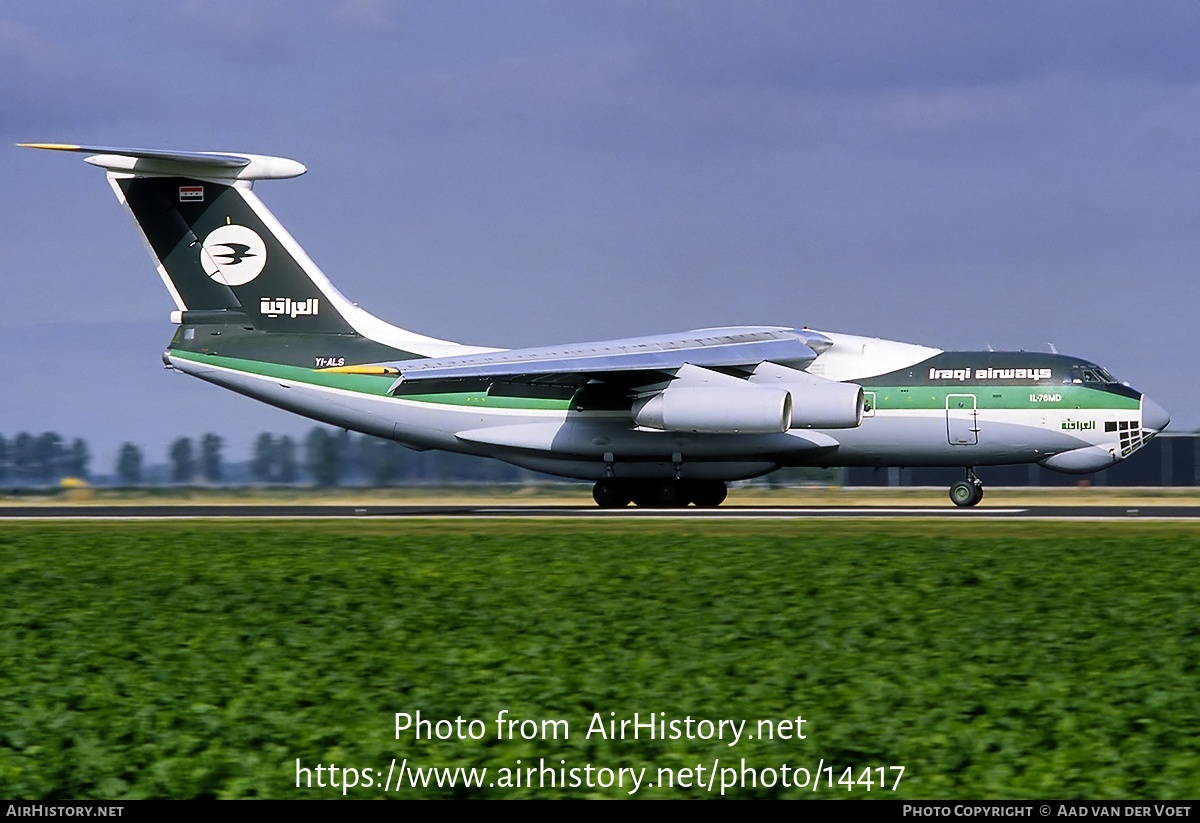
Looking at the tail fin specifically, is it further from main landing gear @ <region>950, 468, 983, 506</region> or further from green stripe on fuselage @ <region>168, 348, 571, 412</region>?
main landing gear @ <region>950, 468, 983, 506</region>

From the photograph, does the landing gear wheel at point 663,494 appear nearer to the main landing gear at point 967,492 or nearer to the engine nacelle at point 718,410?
the engine nacelle at point 718,410

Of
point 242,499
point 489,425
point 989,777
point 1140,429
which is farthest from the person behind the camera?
point 242,499

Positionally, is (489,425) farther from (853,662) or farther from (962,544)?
(853,662)

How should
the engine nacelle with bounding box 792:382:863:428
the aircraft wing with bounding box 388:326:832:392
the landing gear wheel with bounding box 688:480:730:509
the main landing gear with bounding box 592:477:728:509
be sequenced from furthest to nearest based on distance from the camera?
the landing gear wheel with bounding box 688:480:730:509 < the main landing gear with bounding box 592:477:728:509 < the aircraft wing with bounding box 388:326:832:392 < the engine nacelle with bounding box 792:382:863:428

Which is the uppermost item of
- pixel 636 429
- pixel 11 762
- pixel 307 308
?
pixel 307 308

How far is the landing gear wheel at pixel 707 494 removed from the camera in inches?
1282

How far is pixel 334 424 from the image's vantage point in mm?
33406

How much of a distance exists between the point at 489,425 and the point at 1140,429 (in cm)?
1404

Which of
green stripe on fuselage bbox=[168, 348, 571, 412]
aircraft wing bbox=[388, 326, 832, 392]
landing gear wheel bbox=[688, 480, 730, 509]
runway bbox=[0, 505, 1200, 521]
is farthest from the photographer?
landing gear wheel bbox=[688, 480, 730, 509]

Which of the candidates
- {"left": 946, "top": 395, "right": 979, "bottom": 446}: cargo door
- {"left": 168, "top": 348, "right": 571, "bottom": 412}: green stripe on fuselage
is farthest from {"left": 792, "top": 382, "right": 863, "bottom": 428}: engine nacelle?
{"left": 168, "top": 348, "right": 571, "bottom": 412}: green stripe on fuselage

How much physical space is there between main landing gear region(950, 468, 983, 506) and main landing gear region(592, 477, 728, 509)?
5168mm

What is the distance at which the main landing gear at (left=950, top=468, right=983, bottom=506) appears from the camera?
31406 mm

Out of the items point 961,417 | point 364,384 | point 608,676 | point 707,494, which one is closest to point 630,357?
point 707,494

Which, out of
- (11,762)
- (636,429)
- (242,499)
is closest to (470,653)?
(11,762)
